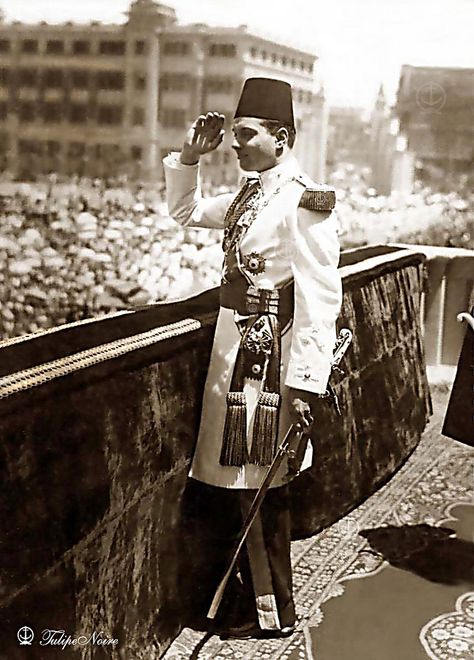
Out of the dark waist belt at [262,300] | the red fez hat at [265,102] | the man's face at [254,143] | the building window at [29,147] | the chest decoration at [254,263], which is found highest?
the red fez hat at [265,102]

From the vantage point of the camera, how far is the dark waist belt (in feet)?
5.63

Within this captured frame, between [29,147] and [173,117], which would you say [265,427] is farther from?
[29,147]

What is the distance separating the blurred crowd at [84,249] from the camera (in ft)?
8.13

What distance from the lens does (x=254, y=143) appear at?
→ 1.69 m

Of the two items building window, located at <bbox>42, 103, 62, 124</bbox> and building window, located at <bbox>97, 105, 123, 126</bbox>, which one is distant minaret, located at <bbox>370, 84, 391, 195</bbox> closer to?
building window, located at <bbox>97, 105, 123, 126</bbox>

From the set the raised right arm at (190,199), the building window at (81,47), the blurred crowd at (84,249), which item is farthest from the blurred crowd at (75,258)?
the raised right arm at (190,199)

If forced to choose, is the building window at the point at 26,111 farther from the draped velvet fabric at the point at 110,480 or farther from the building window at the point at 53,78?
the draped velvet fabric at the point at 110,480

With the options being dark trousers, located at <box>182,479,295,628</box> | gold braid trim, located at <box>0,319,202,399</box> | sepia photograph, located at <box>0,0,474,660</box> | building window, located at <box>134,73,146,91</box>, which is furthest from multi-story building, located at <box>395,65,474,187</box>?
dark trousers, located at <box>182,479,295,628</box>

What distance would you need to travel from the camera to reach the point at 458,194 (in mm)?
2719

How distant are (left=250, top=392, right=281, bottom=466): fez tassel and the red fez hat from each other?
0.50m

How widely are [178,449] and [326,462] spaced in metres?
0.65

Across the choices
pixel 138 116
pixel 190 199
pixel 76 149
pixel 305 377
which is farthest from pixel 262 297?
pixel 76 149

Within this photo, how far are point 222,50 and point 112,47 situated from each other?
0.33 meters

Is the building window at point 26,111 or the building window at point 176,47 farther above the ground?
the building window at point 176,47
